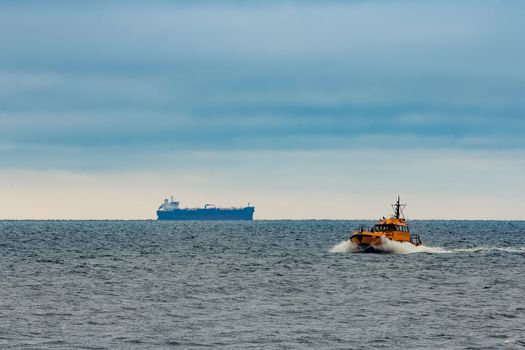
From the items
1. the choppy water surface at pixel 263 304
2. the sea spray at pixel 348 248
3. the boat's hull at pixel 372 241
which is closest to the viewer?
the choppy water surface at pixel 263 304

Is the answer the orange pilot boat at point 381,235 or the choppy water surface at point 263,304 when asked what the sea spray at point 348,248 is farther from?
the choppy water surface at point 263,304

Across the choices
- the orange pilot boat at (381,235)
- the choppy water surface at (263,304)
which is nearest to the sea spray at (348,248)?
the orange pilot boat at (381,235)

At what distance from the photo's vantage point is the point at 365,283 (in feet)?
218

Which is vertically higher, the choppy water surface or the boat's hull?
the boat's hull

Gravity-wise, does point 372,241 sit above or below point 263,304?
above

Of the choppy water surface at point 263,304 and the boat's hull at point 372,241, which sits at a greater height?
the boat's hull at point 372,241

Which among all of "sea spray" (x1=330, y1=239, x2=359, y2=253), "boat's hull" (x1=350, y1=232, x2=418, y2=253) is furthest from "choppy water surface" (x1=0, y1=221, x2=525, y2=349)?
"sea spray" (x1=330, y1=239, x2=359, y2=253)

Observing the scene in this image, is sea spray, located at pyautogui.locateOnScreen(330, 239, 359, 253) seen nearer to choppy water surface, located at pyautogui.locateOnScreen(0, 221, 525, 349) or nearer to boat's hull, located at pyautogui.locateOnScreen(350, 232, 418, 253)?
boat's hull, located at pyautogui.locateOnScreen(350, 232, 418, 253)

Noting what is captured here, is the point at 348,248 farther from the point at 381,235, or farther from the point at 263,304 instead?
the point at 263,304

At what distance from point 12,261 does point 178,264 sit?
63.5 ft

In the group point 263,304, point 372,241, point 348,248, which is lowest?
point 263,304

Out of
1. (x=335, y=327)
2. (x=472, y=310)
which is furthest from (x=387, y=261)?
(x=335, y=327)

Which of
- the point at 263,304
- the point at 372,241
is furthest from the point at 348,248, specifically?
the point at 263,304

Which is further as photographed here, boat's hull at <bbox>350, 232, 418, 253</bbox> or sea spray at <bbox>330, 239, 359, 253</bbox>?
sea spray at <bbox>330, 239, 359, 253</bbox>
